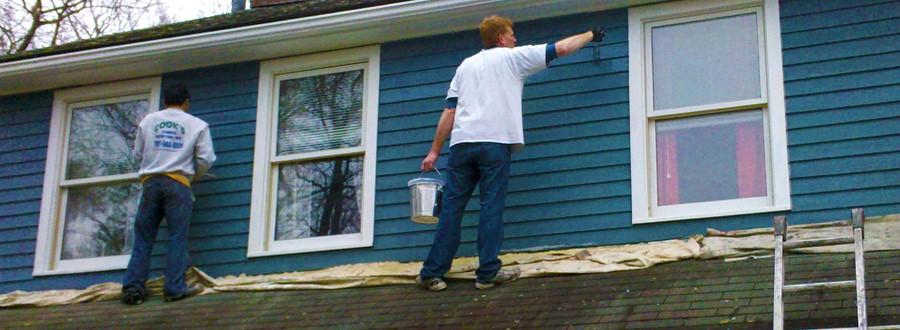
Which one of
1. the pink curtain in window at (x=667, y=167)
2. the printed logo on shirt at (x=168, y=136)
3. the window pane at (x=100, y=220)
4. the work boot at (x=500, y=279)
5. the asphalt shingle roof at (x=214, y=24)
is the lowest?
the work boot at (x=500, y=279)

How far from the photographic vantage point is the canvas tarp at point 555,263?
7938 millimetres

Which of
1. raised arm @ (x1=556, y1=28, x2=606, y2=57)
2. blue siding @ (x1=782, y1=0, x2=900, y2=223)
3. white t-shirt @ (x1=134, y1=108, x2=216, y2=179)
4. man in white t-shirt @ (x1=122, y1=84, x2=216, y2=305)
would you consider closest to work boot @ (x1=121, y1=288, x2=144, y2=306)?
man in white t-shirt @ (x1=122, y1=84, x2=216, y2=305)

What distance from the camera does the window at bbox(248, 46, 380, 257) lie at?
31.7 feet

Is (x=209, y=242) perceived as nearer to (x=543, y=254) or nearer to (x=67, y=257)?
(x=67, y=257)

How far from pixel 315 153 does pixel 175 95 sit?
1114 millimetres

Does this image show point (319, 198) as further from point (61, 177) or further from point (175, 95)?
point (61, 177)

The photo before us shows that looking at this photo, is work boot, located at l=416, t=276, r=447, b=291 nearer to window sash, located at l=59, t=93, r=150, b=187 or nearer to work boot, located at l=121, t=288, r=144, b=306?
work boot, located at l=121, t=288, r=144, b=306

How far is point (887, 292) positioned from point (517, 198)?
2903 mm

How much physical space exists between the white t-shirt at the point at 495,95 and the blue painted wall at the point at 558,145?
1.79 feet

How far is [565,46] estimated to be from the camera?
8.52m

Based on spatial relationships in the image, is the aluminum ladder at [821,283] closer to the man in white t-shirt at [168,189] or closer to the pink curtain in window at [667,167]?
the pink curtain in window at [667,167]

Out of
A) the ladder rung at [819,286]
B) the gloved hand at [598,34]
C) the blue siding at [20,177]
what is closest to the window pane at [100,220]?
the blue siding at [20,177]

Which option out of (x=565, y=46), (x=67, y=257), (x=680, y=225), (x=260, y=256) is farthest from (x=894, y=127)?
(x=67, y=257)

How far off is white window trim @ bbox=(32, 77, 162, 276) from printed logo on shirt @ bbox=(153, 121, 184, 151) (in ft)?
3.02
